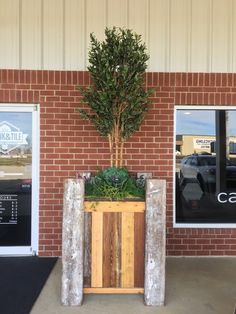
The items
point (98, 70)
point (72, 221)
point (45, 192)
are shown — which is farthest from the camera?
point (45, 192)

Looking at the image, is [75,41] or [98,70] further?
[75,41]

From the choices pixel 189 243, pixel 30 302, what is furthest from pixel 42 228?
pixel 189 243

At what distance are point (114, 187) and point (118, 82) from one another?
126 centimetres

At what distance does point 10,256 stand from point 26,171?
4.18 ft

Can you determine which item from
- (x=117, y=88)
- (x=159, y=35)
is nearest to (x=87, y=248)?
(x=117, y=88)

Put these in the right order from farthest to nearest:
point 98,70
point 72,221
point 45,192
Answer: point 45,192
point 98,70
point 72,221

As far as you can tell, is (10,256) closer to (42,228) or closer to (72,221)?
(42,228)

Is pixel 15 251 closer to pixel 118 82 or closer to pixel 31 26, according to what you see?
pixel 118 82

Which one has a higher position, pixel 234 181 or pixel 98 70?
pixel 98 70

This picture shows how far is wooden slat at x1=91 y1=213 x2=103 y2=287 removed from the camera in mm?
4344

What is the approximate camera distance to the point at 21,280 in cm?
497

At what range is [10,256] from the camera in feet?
19.8

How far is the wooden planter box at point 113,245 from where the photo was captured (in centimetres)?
423

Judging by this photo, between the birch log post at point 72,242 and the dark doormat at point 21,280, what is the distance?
0.46 metres
